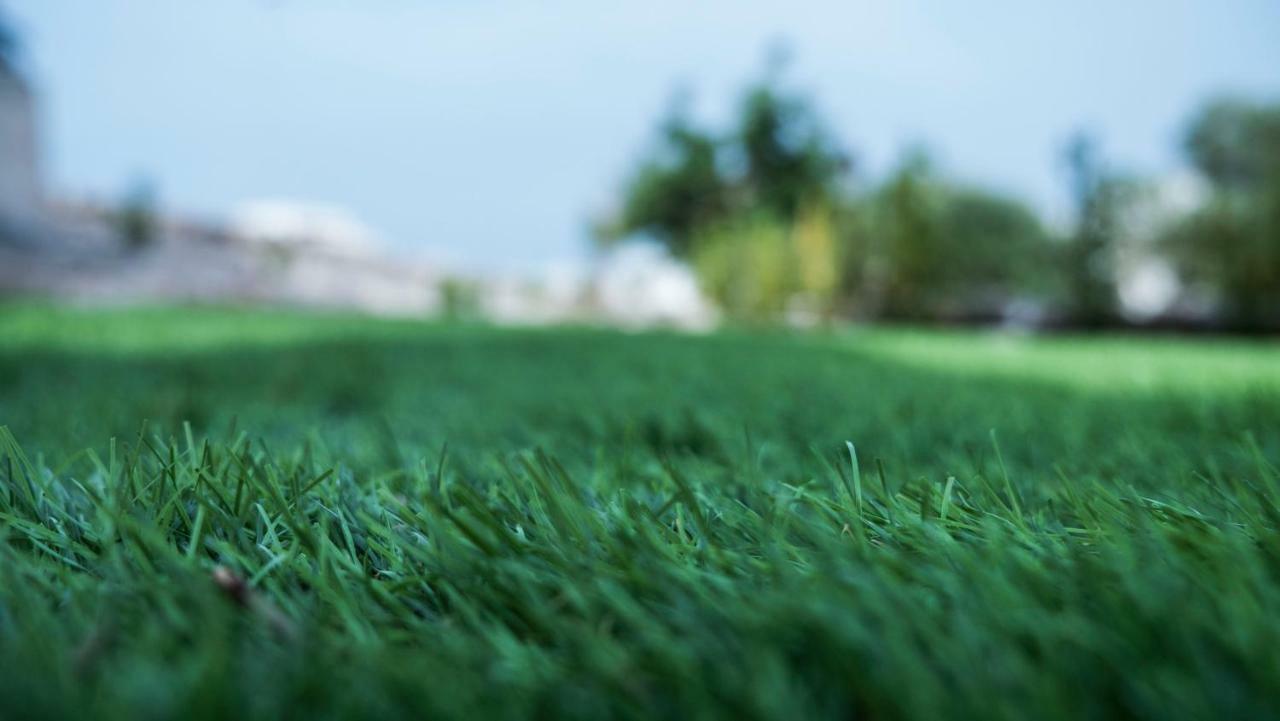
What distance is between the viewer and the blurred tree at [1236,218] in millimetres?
16156

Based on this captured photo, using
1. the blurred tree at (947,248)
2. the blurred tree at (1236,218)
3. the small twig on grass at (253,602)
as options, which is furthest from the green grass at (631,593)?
the blurred tree at (1236,218)

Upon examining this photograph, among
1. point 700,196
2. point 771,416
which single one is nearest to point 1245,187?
point 700,196

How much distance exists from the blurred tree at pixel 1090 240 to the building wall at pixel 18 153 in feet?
69.0

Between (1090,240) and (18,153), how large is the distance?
22153mm

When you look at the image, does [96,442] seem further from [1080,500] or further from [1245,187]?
[1245,187]

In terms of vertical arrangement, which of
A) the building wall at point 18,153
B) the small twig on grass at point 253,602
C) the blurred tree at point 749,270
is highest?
the building wall at point 18,153

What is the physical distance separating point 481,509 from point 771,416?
3.55 feet

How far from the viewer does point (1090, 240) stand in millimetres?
A: 18328

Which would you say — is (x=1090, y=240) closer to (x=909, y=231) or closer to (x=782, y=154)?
(x=909, y=231)

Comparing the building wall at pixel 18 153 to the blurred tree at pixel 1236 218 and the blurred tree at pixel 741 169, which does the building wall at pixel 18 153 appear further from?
the blurred tree at pixel 1236 218

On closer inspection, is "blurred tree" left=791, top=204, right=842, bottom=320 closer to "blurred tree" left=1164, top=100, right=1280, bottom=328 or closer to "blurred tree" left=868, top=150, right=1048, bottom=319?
"blurred tree" left=868, top=150, right=1048, bottom=319

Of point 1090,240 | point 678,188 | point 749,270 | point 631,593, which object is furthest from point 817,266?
point 631,593

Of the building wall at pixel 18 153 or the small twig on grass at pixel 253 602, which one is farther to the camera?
the building wall at pixel 18 153

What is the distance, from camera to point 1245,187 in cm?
2272
